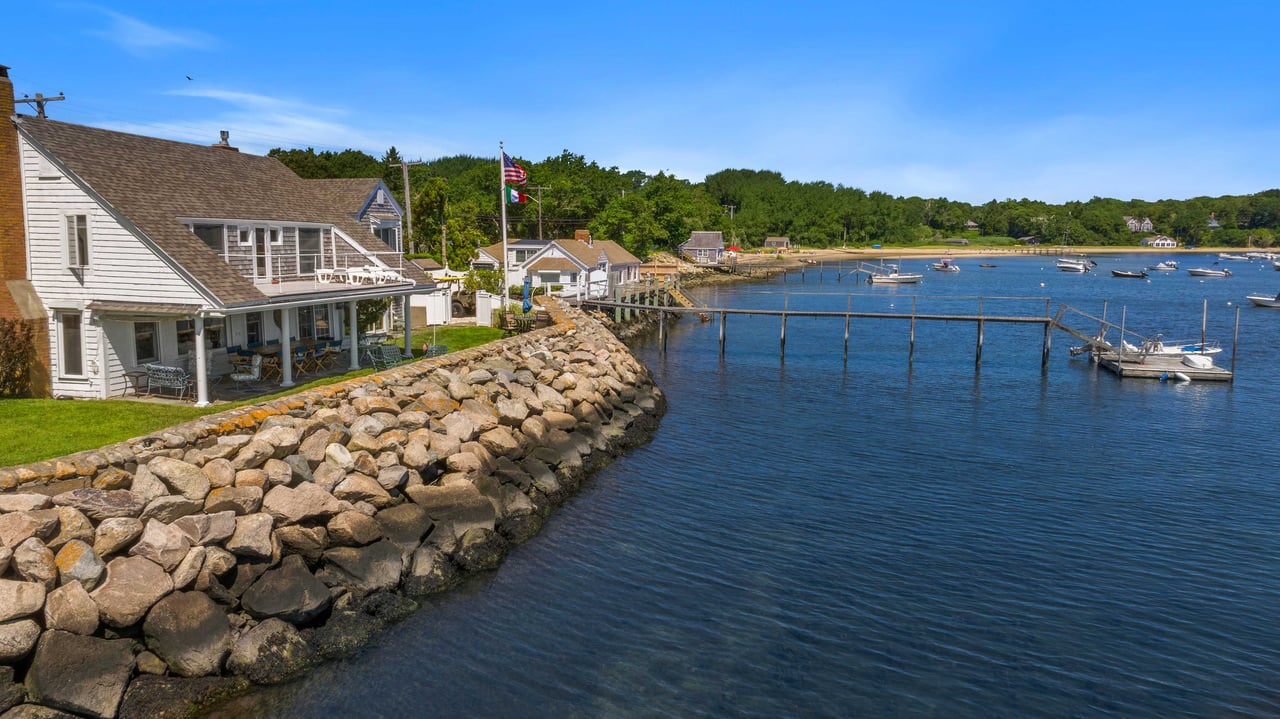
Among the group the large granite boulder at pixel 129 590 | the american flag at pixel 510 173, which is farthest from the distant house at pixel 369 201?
the large granite boulder at pixel 129 590

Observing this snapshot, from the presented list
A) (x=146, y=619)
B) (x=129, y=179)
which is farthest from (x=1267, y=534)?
(x=129, y=179)

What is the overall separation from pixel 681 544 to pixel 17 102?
67.0 feet

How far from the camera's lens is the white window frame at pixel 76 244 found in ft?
72.9

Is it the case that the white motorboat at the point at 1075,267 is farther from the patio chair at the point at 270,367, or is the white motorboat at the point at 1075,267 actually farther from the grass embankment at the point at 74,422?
the grass embankment at the point at 74,422

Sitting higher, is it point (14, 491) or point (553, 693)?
point (14, 491)

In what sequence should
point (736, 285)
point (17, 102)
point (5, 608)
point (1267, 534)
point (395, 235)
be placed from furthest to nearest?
point (736, 285), point (395, 235), point (17, 102), point (1267, 534), point (5, 608)

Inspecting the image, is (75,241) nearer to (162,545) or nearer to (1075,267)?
(162,545)

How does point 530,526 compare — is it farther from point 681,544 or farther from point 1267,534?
point 1267,534

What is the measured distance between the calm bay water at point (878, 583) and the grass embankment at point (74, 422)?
7.52 metres

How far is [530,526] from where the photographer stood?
20266mm

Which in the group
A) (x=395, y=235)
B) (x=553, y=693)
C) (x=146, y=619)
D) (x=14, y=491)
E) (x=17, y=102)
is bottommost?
(x=553, y=693)

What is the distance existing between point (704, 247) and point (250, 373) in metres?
111

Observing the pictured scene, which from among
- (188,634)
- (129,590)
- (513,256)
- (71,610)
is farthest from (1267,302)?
(71,610)

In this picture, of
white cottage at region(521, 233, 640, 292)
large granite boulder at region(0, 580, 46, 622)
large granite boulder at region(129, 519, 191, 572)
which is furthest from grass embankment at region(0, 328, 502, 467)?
white cottage at region(521, 233, 640, 292)
